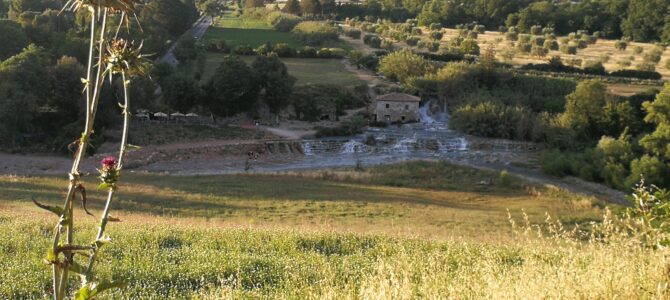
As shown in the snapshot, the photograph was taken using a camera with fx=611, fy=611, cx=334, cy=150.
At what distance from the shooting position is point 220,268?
886cm

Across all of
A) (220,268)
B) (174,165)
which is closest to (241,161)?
(174,165)

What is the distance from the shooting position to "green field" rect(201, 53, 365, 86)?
5852 cm

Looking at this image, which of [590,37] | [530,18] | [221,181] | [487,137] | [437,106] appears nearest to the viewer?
[221,181]

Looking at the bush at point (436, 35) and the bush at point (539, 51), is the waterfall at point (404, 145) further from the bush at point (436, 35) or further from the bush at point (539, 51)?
the bush at point (436, 35)

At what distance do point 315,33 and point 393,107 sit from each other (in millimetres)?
36524

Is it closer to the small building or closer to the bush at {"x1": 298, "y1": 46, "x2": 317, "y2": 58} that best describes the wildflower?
the small building

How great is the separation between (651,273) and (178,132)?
39.2 m

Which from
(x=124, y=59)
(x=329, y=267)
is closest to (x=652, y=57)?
(x=329, y=267)

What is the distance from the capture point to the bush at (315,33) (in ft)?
267

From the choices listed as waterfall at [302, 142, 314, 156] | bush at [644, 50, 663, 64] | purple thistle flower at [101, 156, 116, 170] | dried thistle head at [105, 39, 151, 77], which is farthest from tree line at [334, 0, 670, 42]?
purple thistle flower at [101, 156, 116, 170]

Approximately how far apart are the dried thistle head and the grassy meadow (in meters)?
3.12

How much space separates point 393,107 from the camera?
4884 cm

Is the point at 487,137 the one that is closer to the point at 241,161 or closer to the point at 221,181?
the point at 241,161

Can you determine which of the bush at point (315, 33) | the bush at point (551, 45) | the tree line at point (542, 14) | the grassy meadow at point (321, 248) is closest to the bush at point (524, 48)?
the bush at point (551, 45)
